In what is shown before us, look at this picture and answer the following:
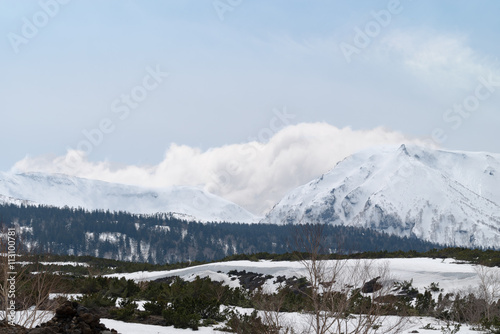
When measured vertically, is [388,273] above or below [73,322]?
above

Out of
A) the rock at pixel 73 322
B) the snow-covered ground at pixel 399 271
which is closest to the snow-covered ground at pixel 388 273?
the snow-covered ground at pixel 399 271

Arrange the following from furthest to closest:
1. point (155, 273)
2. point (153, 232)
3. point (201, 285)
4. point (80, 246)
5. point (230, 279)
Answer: point (153, 232) < point (80, 246) < point (155, 273) < point (230, 279) < point (201, 285)

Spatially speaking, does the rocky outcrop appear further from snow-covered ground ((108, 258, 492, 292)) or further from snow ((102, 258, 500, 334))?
snow-covered ground ((108, 258, 492, 292))

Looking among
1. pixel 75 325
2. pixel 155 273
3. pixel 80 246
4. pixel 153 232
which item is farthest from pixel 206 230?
pixel 75 325

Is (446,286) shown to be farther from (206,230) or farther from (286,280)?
(206,230)

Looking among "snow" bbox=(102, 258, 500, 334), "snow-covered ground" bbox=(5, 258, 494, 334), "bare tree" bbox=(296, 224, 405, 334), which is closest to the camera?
"bare tree" bbox=(296, 224, 405, 334)

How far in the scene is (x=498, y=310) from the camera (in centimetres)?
2498

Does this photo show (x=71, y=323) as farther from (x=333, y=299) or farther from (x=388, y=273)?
(x=388, y=273)

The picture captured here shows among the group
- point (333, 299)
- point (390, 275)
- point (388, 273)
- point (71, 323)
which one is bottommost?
point (71, 323)

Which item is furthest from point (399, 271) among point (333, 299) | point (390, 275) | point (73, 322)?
point (73, 322)

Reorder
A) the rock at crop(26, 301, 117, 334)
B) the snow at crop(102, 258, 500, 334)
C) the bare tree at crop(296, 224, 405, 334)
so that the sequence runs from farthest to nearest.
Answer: the snow at crop(102, 258, 500, 334) < the bare tree at crop(296, 224, 405, 334) < the rock at crop(26, 301, 117, 334)

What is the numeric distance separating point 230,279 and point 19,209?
17578 centimetres

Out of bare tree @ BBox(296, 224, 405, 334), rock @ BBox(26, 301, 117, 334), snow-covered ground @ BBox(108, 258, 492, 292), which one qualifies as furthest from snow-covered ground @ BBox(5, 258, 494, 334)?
rock @ BBox(26, 301, 117, 334)

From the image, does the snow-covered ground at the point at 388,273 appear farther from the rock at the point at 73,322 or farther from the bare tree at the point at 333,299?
the rock at the point at 73,322
